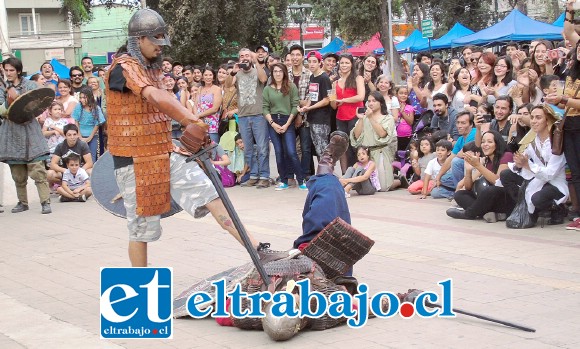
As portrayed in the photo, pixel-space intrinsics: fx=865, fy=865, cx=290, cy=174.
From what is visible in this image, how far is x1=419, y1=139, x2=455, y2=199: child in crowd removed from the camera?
10891mm

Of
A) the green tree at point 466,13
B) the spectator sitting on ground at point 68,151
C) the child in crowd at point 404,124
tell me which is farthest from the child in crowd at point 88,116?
the green tree at point 466,13

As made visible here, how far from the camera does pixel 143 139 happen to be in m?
6.04

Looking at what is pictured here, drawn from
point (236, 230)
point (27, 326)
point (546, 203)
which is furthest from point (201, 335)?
point (546, 203)

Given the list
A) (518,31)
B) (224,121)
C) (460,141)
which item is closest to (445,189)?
(460,141)

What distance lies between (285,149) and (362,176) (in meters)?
1.55

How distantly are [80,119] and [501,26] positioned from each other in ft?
51.2

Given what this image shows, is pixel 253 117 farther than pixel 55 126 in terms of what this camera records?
No

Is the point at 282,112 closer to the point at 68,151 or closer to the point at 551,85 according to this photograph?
the point at 68,151

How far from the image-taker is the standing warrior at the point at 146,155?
596 cm

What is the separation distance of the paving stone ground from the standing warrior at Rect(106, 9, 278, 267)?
29.4 inches

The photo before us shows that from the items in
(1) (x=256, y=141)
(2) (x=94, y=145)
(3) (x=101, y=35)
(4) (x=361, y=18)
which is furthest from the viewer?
(3) (x=101, y=35)

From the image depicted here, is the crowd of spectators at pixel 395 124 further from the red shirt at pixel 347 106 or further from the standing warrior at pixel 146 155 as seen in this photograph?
the standing warrior at pixel 146 155

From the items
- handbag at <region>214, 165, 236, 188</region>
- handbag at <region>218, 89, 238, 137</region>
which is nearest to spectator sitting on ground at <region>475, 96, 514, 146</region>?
handbag at <region>214, 165, 236, 188</region>

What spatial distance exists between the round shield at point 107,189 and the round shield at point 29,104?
438cm
